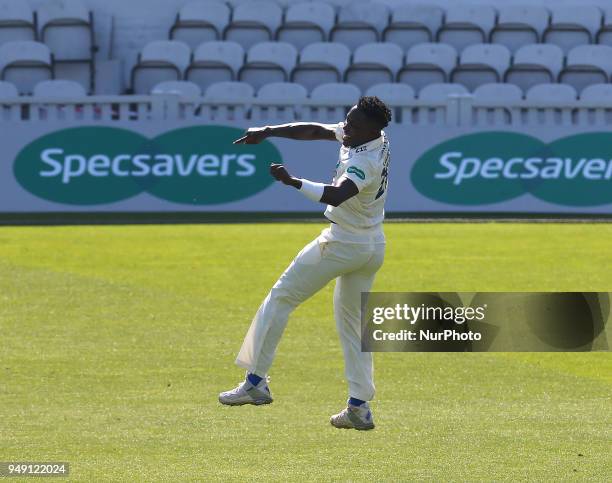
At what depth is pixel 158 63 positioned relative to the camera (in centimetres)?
2559

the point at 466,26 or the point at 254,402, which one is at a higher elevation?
the point at 466,26

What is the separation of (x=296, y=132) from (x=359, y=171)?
4.53 feet

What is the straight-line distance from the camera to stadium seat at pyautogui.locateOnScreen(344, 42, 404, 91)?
2577 cm

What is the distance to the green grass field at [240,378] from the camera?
7.06 meters

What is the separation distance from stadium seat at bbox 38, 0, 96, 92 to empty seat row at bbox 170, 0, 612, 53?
69.7 inches

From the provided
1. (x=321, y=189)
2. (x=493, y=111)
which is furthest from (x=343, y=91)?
(x=321, y=189)

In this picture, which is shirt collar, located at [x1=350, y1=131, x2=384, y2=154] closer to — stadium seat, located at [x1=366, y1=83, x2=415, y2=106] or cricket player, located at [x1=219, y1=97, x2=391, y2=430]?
cricket player, located at [x1=219, y1=97, x2=391, y2=430]

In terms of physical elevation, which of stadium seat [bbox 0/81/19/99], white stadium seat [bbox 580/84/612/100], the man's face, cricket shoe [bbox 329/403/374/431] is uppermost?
the man's face

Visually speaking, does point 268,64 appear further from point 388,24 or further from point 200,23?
point 388,24

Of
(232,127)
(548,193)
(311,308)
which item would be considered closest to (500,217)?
(548,193)

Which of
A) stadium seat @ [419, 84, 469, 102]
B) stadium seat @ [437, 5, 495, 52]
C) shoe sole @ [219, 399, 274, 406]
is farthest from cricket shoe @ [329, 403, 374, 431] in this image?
stadium seat @ [437, 5, 495, 52]

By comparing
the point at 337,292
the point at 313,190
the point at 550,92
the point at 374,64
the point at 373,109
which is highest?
the point at 373,109

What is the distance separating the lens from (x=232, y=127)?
21.3 meters

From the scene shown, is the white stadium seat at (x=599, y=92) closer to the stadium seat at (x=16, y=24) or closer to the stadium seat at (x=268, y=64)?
the stadium seat at (x=268, y=64)
